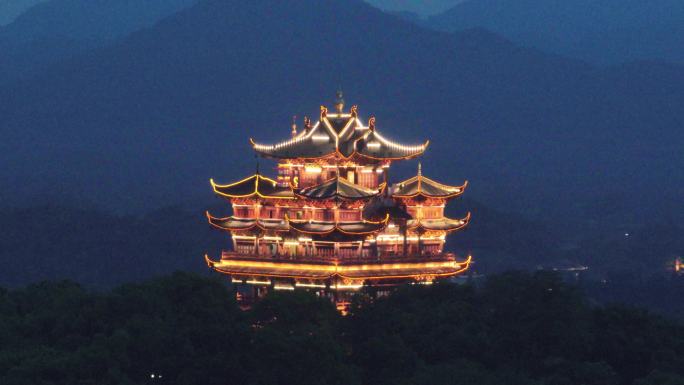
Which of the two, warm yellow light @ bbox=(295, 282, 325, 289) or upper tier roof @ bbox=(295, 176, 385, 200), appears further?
upper tier roof @ bbox=(295, 176, 385, 200)

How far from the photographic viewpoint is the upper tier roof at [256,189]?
5553 centimetres

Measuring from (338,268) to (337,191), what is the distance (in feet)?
7.75

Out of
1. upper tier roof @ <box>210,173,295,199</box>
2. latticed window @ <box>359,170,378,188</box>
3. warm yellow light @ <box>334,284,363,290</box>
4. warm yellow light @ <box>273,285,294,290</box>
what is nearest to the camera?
warm yellow light @ <box>334,284,363,290</box>

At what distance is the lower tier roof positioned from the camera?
52750mm

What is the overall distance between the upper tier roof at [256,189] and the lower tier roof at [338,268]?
2.04 meters

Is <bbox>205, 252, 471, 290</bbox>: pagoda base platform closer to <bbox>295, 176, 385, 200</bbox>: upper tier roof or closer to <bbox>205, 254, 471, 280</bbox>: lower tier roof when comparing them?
<bbox>205, 254, 471, 280</bbox>: lower tier roof

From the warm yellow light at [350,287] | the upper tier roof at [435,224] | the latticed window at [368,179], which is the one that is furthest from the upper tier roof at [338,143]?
the warm yellow light at [350,287]

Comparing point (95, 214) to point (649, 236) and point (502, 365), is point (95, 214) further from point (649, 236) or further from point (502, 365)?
point (502, 365)

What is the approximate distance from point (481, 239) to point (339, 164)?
8458 cm

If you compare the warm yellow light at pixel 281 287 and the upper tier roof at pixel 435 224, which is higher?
the upper tier roof at pixel 435 224

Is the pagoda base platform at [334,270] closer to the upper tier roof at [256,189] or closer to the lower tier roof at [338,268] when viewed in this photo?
the lower tier roof at [338,268]

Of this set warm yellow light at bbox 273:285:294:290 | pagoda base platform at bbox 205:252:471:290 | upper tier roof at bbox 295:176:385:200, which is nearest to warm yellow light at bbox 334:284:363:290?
pagoda base platform at bbox 205:252:471:290

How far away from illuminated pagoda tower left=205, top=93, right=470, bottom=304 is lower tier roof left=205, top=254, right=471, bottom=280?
31 mm

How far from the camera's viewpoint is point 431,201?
56.2 m
